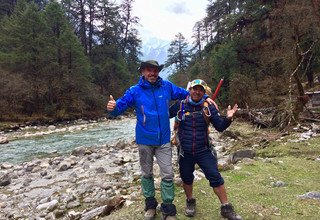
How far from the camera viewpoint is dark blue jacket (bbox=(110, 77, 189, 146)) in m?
4.70

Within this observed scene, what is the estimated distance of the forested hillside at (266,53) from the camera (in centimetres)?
1883

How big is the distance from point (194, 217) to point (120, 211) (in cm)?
123

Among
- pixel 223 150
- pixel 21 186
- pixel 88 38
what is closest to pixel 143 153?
pixel 21 186

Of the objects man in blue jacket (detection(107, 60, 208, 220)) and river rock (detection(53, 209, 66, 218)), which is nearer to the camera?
man in blue jacket (detection(107, 60, 208, 220))

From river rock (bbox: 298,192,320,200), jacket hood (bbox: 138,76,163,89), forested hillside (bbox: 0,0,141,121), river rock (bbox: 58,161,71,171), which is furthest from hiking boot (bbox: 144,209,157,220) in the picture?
forested hillside (bbox: 0,0,141,121)

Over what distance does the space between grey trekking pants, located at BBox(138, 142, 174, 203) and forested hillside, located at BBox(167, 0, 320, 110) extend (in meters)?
11.5

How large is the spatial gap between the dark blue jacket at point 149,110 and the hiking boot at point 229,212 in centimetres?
120

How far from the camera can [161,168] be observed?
4.78m

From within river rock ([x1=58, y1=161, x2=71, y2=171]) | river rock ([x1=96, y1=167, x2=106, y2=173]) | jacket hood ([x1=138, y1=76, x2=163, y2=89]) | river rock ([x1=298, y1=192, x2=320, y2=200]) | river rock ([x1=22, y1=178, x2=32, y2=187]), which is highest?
jacket hood ([x1=138, y1=76, x2=163, y2=89])

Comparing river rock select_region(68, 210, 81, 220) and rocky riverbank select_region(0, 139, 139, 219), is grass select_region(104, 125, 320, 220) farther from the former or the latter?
rocky riverbank select_region(0, 139, 139, 219)

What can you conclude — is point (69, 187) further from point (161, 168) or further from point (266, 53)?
point (266, 53)

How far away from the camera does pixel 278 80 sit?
74.7ft

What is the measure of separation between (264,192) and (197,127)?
1.95m

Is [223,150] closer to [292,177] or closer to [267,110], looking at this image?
[292,177]
